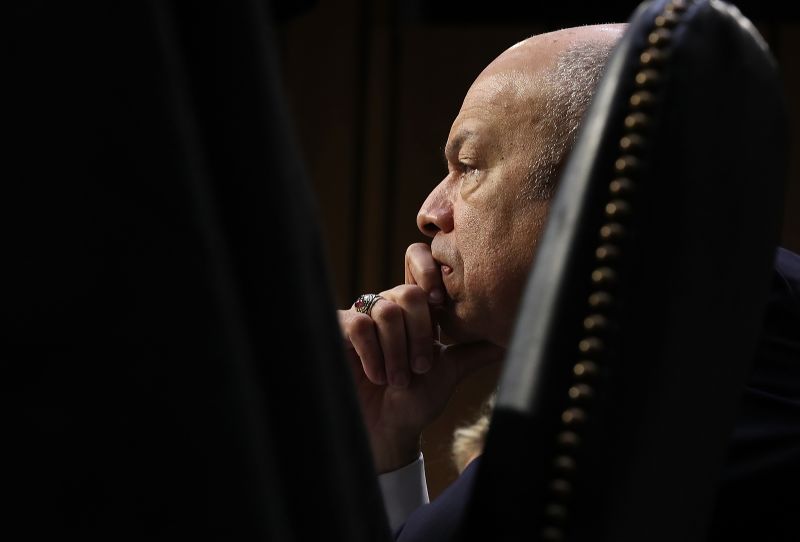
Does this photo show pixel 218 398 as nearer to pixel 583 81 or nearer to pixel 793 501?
pixel 793 501

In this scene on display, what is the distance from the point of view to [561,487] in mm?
477

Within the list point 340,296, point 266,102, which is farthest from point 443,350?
point 340,296

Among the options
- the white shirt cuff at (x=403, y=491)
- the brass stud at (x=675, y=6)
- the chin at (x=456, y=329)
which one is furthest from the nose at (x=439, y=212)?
the brass stud at (x=675, y=6)

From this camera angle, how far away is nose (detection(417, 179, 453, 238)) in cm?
123

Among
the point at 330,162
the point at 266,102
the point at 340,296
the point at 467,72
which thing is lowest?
the point at 340,296

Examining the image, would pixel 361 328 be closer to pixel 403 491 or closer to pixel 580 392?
pixel 403 491

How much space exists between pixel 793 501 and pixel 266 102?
0.59 m

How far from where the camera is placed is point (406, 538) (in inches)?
34.1

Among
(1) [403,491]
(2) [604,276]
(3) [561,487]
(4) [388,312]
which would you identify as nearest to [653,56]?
(2) [604,276]

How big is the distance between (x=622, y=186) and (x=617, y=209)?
12 millimetres

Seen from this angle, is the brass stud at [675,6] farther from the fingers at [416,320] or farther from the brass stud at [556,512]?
the fingers at [416,320]

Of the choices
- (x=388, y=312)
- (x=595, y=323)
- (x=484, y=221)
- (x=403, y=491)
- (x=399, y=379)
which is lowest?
(x=403, y=491)

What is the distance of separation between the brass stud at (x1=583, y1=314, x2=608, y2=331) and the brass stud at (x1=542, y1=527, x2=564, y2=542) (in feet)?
0.33

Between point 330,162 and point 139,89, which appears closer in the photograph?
point 139,89
